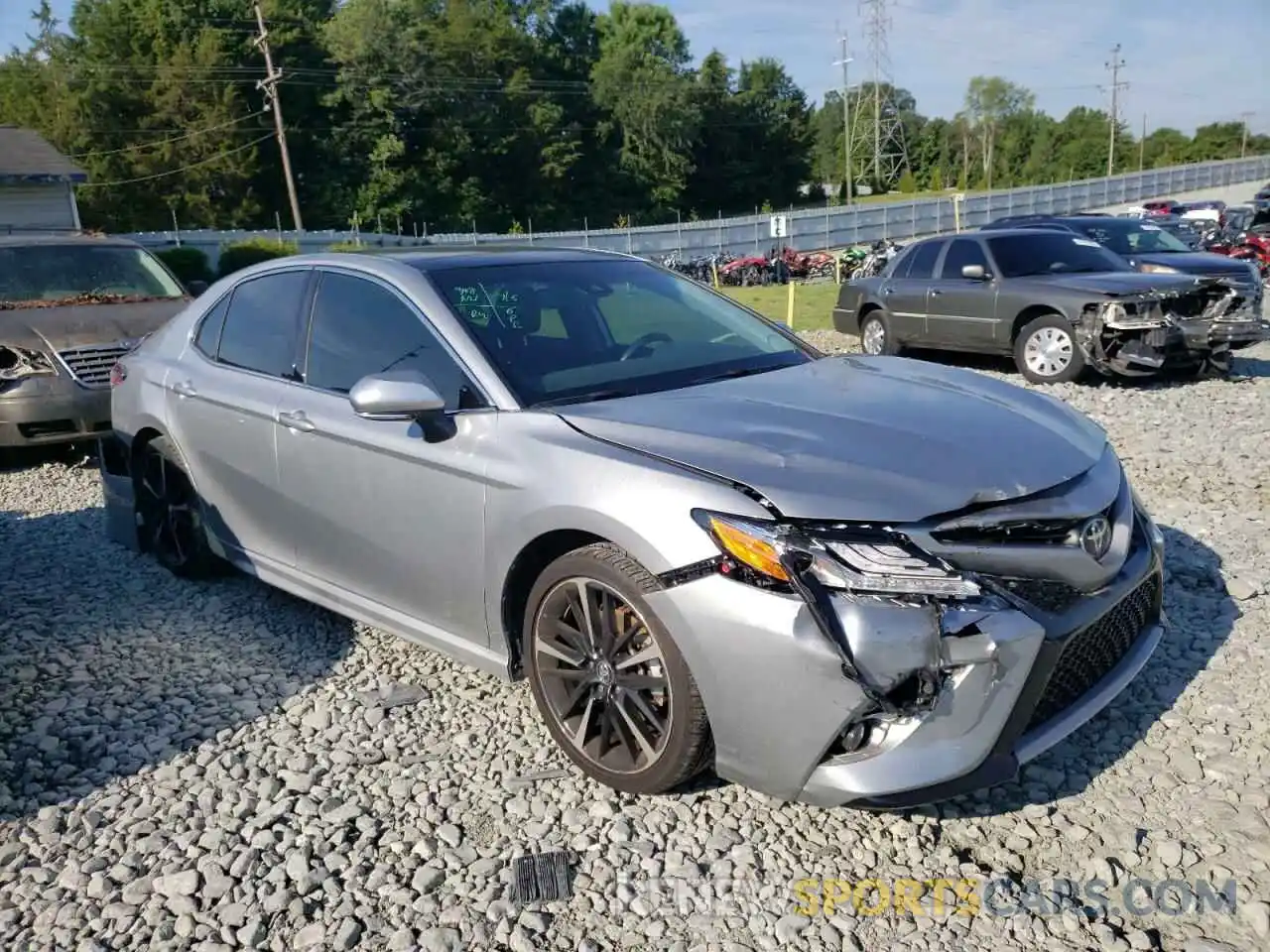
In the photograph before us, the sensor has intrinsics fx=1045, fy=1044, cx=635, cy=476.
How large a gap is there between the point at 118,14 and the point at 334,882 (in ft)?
241

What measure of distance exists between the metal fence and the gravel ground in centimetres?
2703

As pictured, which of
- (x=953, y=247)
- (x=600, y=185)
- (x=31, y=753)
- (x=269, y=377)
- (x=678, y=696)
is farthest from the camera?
(x=600, y=185)

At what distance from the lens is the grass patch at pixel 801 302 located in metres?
18.0

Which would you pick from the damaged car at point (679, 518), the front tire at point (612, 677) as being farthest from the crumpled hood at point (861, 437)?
the front tire at point (612, 677)

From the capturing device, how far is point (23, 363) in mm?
7812

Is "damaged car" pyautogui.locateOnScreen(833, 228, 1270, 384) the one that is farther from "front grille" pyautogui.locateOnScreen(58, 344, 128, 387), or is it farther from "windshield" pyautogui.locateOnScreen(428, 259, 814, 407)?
"front grille" pyautogui.locateOnScreen(58, 344, 128, 387)

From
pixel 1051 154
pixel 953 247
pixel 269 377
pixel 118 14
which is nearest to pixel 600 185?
pixel 118 14

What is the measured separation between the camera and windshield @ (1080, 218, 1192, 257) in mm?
12805

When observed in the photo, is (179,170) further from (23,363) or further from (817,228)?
(23,363)

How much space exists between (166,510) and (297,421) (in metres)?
1.70

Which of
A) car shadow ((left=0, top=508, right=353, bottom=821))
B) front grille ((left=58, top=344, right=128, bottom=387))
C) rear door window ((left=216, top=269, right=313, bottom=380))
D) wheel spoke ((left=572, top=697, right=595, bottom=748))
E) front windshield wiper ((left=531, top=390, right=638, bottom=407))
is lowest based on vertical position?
car shadow ((left=0, top=508, right=353, bottom=821))

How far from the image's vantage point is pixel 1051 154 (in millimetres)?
99875

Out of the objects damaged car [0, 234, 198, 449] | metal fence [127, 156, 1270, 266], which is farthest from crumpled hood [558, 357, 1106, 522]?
metal fence [127, 156, 1270, 266]

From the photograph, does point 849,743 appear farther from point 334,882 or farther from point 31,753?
point 31,753
